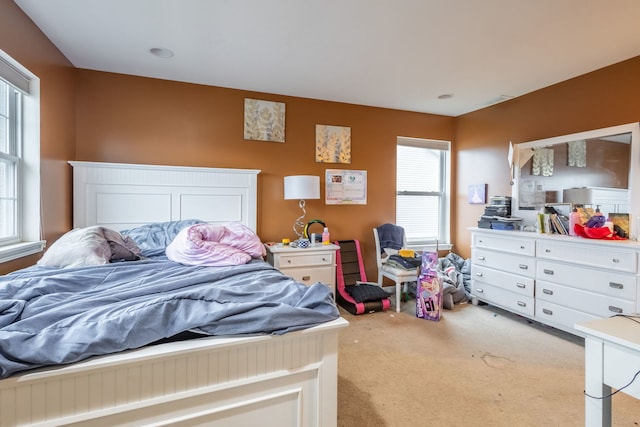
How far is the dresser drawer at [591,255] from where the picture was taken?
2.28 metres

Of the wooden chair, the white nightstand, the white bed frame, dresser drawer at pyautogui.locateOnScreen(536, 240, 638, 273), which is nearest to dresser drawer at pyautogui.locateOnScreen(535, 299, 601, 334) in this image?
dresser drawer at pyautogui.locateOnScreen(536, 240, 638, 273)

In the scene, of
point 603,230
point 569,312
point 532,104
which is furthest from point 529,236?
point 532,104

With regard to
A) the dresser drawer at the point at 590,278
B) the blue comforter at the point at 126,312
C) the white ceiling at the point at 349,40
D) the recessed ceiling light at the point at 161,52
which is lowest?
the dresser drawer at the point at 590,278

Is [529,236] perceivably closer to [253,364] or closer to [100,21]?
[253,364]

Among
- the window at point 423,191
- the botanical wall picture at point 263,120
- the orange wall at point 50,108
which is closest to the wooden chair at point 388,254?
the window at point 423,191

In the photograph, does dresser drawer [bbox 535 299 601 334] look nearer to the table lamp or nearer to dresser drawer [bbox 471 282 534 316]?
dresser drawer [bbox 471 282 534 316]

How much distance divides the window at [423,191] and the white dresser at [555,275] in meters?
0.91

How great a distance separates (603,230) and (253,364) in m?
2.99

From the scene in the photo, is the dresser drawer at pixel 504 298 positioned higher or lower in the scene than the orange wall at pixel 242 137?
lower

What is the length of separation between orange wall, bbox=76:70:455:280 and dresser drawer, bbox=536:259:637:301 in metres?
1.78

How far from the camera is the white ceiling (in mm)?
1992

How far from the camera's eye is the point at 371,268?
401 cm

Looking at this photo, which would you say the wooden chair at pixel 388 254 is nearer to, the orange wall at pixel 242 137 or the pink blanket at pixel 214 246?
the orange wall at pixel 242 137

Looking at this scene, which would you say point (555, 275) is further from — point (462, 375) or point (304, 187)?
point (304, 187)
